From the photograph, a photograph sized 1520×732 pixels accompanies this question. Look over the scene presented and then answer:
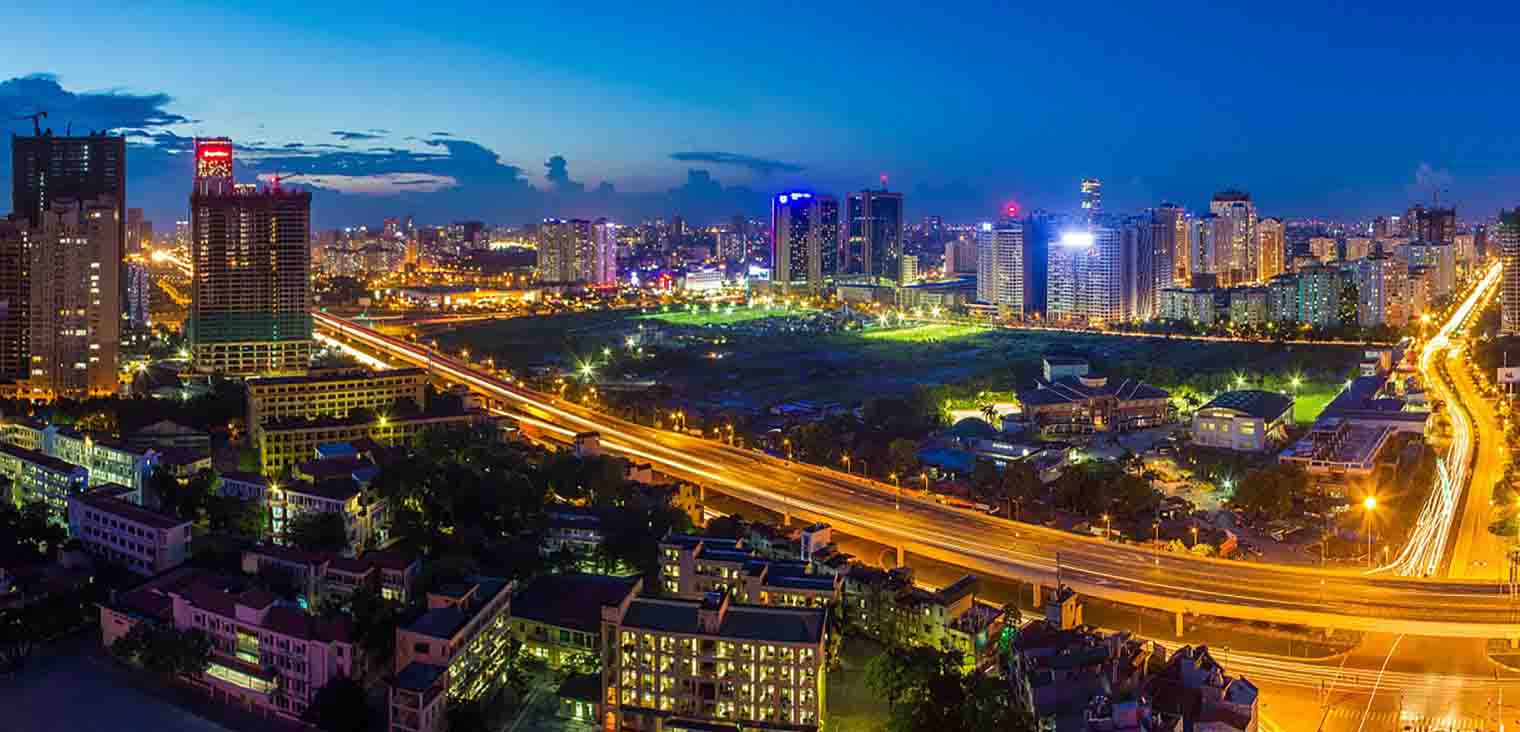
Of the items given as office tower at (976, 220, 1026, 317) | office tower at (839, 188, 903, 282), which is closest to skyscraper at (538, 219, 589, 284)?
office tower at (839, 188, 903, 282)

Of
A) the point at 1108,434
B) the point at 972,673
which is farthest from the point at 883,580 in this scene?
the point at 1108,434

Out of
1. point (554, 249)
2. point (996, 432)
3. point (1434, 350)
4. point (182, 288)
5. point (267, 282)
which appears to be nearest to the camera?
point (996, 432)

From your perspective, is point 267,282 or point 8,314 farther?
point 267,282

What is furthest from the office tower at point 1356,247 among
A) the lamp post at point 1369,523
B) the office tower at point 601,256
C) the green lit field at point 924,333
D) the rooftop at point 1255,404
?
the lamp post at point 1369,523

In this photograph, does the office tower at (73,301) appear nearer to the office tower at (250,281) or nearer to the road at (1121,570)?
the office tower at (250,281)

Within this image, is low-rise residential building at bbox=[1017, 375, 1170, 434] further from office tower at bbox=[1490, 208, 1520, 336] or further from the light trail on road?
office tower at bbox=[1490, 208, 1520, 336]

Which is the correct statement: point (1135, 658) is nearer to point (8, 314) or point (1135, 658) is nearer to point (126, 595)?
point (126, 595)

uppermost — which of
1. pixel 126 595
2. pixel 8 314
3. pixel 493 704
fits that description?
pixel 8 314
